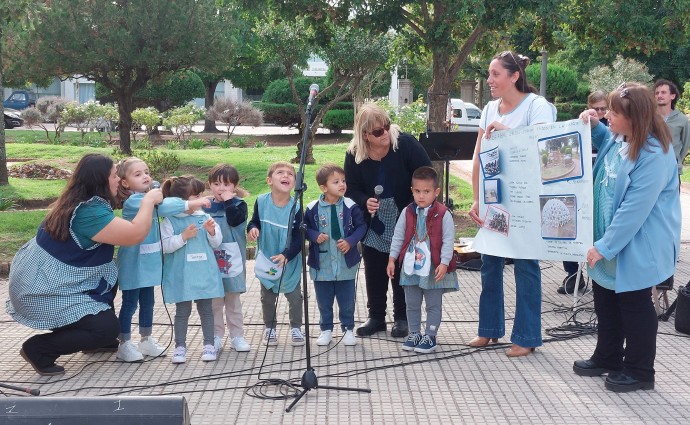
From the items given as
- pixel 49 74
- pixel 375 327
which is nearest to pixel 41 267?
pixel 375 327

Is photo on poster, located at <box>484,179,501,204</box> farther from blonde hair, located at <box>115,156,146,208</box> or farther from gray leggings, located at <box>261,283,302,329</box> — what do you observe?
blonde hair, located at <box>115,156,146,208</box>

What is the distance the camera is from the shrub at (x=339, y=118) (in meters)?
36.7

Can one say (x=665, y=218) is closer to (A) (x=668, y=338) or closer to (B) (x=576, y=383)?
(B) (x=576, y=383)

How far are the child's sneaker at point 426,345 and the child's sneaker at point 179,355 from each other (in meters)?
1.68

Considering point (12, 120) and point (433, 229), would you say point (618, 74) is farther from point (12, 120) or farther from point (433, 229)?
point (433, 229)

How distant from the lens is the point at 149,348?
20.5 ft

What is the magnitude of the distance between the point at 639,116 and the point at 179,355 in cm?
348

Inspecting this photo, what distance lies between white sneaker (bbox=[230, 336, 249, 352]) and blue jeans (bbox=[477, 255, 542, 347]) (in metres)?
1.76

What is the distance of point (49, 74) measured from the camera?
23.5m

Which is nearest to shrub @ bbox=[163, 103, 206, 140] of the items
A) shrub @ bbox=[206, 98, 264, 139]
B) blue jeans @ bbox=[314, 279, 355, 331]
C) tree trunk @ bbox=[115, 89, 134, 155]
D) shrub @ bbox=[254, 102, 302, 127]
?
tree trunk @ bbox=[115, 89, 134, 155]

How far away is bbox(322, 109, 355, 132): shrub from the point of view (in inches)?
1443

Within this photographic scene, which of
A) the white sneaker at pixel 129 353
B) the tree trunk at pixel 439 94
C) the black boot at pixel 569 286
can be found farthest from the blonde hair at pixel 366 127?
the tree trunk at pixel 439 94

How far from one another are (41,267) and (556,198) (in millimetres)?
3464

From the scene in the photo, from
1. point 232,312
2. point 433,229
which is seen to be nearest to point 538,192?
point 433,229
